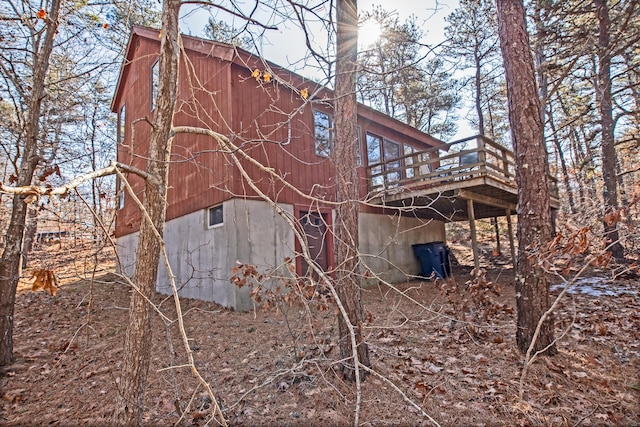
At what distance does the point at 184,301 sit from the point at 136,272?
603cm

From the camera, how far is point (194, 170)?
26.8 feet

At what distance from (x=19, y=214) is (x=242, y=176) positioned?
2.88 meters

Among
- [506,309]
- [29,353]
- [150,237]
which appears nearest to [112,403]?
[150,237]

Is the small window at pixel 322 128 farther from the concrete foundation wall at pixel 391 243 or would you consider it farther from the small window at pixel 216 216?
the small window at pixel 216 216

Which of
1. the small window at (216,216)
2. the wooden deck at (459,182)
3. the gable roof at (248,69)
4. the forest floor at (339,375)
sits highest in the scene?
the gable roof at (248,69)

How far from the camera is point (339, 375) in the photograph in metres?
3.45

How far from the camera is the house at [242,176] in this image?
679 cm

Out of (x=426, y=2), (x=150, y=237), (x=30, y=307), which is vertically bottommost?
(x=30, y=307)

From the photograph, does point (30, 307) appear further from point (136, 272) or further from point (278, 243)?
point (136, 272)

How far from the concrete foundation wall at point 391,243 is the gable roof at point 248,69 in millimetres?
3038

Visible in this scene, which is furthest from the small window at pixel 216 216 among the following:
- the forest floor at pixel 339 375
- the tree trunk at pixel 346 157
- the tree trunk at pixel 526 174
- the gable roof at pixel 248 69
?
the tree trunk at pixel 526 174

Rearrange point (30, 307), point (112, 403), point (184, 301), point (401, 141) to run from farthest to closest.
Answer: point (401, 141), point (184, 301), point (30, 307), point (112, 403)

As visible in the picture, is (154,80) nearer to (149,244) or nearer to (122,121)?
(122,121)

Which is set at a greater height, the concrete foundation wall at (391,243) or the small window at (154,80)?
the small window at (154,80)
